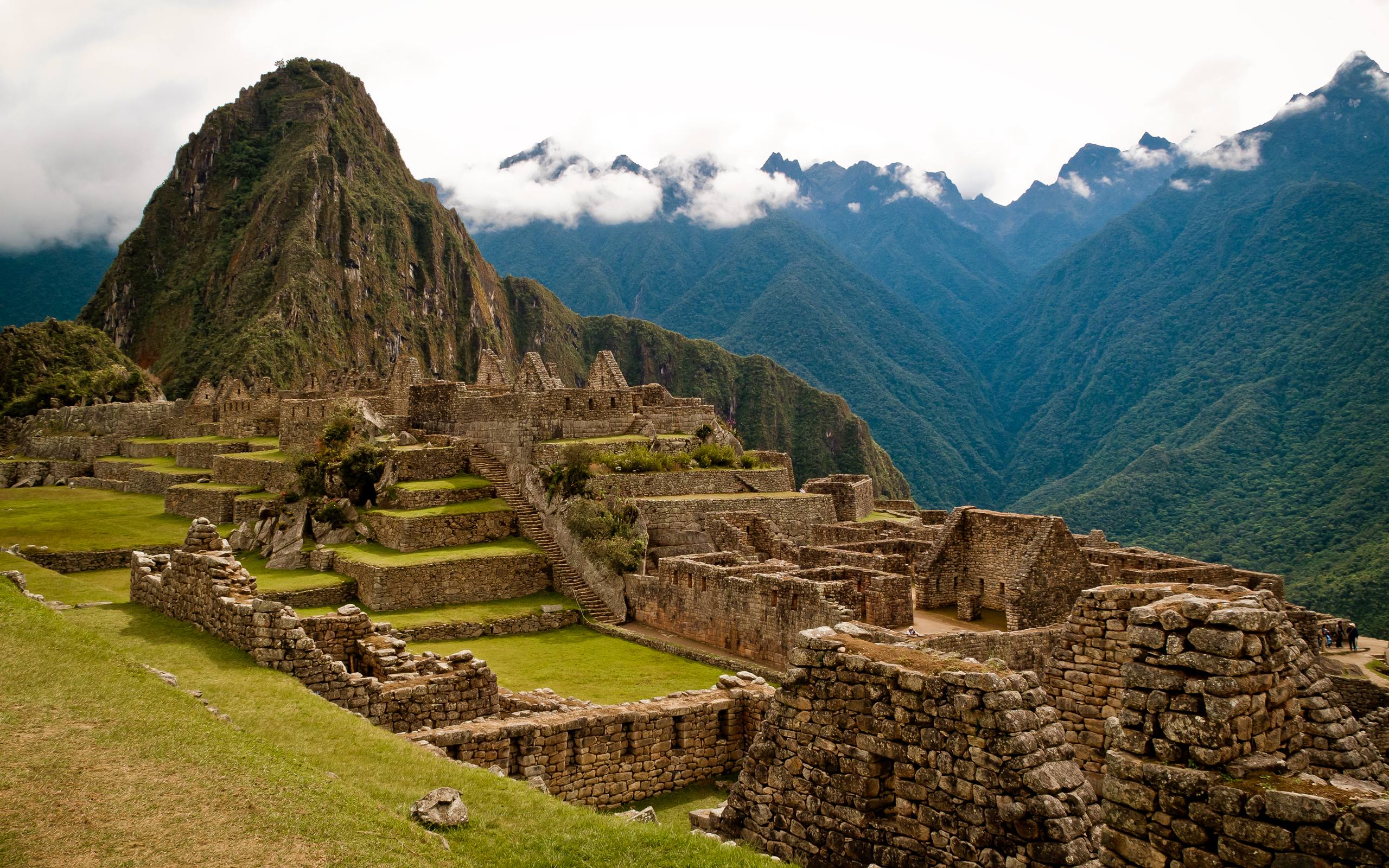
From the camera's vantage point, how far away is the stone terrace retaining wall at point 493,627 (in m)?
19.4

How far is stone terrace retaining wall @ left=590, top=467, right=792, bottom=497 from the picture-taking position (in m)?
24.3

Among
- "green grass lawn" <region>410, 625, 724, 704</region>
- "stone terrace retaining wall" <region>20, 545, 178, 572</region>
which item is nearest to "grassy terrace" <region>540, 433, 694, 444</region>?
"green grass lawn" <region>410, 625, 724, 704</region>

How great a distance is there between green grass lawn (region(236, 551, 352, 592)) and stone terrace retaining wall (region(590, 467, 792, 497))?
265 inches

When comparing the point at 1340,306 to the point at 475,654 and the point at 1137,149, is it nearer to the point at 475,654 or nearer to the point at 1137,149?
the point at 475,654

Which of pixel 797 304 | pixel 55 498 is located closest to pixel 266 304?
pixel 797 304

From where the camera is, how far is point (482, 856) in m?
5.82

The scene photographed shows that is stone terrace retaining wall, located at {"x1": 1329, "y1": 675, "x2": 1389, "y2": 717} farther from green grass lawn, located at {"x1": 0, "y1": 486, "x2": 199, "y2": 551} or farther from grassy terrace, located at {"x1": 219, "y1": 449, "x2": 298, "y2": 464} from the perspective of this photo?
grassy terrace, located at {"x1": 219, "y1": 449, "x2": 298, "y2": 464}

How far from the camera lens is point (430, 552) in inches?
918

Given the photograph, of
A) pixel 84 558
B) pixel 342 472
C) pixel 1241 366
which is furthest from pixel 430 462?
pixel 1241 366

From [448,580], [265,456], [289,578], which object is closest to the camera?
[448,580]

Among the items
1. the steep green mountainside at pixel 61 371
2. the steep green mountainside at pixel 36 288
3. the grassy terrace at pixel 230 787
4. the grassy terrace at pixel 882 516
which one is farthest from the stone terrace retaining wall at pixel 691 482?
the steep green mountainside at pixel 36 288

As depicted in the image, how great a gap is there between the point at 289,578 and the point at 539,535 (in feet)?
20.2

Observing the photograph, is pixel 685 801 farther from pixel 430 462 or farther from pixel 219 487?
pixel 219 487

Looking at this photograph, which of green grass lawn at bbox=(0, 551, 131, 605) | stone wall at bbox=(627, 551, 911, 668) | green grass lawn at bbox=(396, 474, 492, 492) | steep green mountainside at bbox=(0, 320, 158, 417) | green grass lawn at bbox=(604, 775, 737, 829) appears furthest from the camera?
steep green mountainside at bbox=(0, 320, 158, 417)
